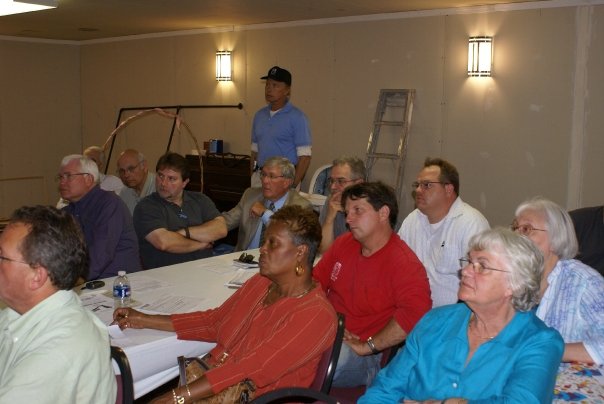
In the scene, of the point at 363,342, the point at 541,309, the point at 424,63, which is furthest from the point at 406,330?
the point at 424,63

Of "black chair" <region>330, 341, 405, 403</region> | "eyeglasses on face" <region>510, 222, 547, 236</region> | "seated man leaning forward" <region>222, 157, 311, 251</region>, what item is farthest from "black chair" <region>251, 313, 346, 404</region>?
"seated man leaning forward" <region>222, 157, 311, 251</region>

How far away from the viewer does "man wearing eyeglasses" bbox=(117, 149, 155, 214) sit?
17.4 feet

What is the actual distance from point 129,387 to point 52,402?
17.3 inches

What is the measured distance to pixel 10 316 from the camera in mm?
1918

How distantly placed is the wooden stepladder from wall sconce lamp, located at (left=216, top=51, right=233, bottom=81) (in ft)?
8.20

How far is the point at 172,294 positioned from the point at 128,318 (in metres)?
0.50

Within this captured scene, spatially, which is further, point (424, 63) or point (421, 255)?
point (424, 63)

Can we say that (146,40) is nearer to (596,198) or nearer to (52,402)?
(596,198)

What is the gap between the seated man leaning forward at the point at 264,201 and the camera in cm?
458

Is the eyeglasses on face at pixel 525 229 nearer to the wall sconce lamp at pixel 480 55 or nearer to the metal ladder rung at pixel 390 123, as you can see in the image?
the wall sconce lamp at pixel 480 55

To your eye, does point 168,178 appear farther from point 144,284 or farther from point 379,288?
point 379,288

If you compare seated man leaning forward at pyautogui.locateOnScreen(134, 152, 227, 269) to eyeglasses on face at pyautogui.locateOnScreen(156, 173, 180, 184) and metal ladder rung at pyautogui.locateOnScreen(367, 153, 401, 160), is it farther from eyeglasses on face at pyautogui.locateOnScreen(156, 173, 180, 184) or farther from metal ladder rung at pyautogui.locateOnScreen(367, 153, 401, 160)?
metal ladder rung at pyautogui.locateOnScreen(367, 153, 401, 160)

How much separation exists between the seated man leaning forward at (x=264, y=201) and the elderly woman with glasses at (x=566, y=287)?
6.22 ft

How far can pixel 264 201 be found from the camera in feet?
15.5
